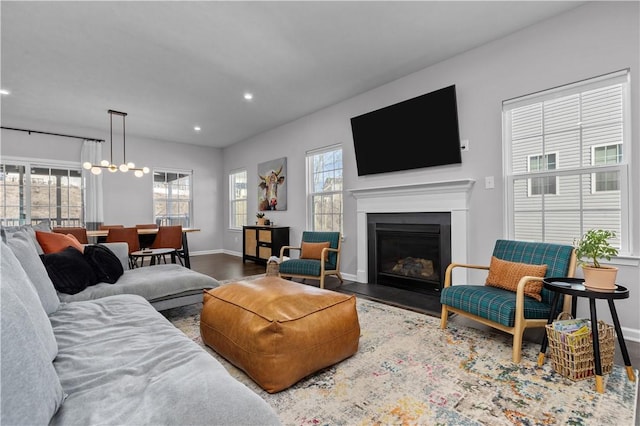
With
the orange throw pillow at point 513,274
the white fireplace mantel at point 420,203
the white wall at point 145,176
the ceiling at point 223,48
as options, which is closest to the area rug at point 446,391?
the orange throw pillow at point 513,274

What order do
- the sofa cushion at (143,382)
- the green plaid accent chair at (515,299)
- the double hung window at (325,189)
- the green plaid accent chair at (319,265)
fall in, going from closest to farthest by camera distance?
the sofa cushion at (143,382), the green plaid accent chair at (515,299), the green plaid accent chair at (319,265), the double hung window at (325,189)

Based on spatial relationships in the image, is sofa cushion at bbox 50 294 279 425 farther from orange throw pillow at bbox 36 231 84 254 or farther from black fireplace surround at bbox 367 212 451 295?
black fireplace surround at bbox 367 212 451 295

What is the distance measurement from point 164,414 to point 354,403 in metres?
1.07

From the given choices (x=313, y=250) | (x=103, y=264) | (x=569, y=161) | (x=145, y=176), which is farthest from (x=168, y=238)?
(x=569, y=161)

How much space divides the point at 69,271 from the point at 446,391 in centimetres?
283

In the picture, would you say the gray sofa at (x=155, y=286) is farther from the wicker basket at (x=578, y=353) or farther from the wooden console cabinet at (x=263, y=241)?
the wicker basket at (x=578, y=353)

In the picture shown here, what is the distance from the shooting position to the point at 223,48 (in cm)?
324

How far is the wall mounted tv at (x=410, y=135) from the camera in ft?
11.5

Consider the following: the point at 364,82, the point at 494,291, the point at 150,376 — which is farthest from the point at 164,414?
the point at 364,82

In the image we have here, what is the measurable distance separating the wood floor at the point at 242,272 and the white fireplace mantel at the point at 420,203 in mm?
709

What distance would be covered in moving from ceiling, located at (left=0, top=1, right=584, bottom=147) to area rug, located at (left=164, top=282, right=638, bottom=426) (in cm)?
282

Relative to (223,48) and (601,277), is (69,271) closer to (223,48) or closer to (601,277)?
(223,48)

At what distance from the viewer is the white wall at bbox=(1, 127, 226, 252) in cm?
572

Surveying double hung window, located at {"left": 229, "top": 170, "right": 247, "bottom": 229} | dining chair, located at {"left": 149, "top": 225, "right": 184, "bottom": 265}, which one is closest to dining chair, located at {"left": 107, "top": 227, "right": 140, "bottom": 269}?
dining chair, located at {"left": 149, "top": 225, "right": 184, "bottom": 265}
